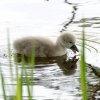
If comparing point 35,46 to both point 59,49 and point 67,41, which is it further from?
point 67,41

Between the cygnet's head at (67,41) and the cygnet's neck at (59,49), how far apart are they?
0.04ft

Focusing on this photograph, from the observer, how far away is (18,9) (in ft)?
21.8

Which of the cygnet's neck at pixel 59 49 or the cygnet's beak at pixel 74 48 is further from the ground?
the cygnet's beak at pixel 74 48

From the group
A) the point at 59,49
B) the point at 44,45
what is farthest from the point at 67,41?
the point at 44,45

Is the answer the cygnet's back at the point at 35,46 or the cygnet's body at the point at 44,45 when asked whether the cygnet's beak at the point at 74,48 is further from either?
the cygnet's back at the point at 35,46

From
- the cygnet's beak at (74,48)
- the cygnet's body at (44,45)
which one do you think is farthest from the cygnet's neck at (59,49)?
the cygnet's beak at (74,48)

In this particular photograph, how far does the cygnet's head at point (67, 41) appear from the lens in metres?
5.12

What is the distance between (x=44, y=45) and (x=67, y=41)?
272 millimetres

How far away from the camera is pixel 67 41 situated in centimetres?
527

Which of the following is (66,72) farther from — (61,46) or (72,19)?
(72,19)

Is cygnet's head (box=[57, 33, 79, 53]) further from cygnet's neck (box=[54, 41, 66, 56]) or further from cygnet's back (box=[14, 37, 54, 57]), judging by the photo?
cygnet's back (box=[14, 37, 54, 57])

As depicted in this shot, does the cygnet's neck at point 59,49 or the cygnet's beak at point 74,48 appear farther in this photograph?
the cygnet's neck at point 59,49

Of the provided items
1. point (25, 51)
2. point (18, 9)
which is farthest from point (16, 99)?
point (18, 9)

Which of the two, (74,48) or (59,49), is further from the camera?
(59,49)
